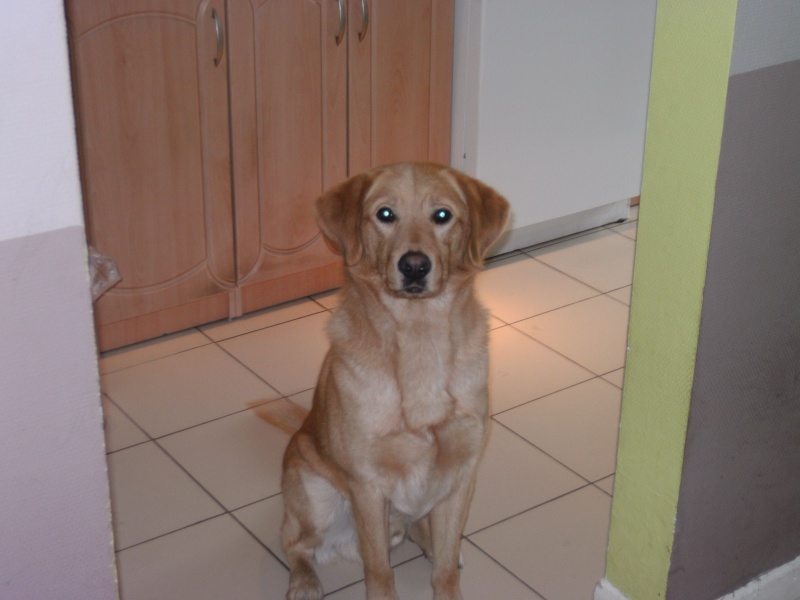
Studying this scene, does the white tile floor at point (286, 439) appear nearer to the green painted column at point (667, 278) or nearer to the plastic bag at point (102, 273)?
the plastic bag at point (102, 273)

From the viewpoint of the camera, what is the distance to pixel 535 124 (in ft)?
11.9

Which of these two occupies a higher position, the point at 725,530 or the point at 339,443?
the point at 339,443

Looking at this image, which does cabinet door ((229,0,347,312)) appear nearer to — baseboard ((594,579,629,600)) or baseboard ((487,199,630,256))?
baseboard ((487,199,630,256))

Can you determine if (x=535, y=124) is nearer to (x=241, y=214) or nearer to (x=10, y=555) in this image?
(x=241, y=214)

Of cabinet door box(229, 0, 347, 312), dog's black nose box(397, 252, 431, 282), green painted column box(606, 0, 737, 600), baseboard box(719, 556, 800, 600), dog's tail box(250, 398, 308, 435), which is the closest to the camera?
green painted column box(606, 0, 737, 600)

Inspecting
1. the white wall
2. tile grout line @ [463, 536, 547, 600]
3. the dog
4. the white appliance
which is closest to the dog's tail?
the dog

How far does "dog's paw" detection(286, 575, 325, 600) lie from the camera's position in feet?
7.09

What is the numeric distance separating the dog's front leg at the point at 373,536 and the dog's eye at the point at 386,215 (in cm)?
54

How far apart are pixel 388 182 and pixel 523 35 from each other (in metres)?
1.62

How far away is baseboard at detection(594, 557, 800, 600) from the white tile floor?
0.17 m

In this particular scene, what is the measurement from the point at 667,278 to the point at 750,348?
9.1 inches

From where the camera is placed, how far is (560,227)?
401 centimetres

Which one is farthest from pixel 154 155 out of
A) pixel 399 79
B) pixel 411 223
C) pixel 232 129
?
pixel 411 223

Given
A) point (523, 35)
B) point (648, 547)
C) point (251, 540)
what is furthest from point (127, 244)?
point (648, 547)
